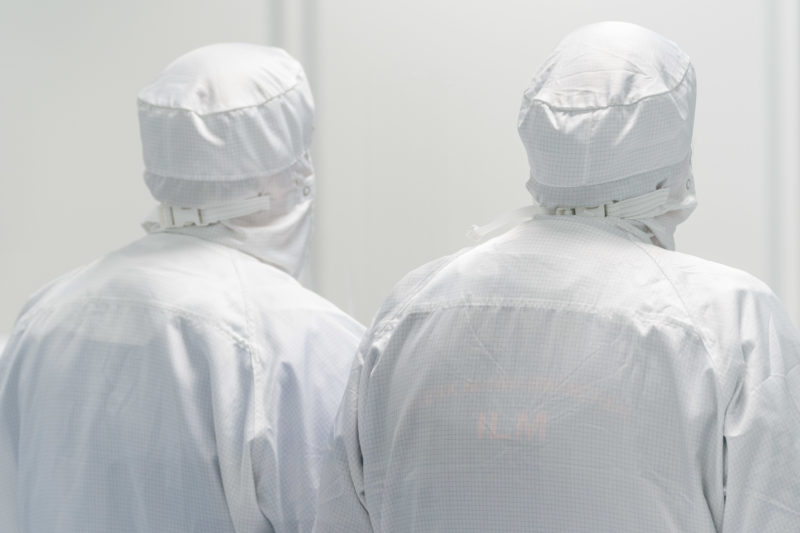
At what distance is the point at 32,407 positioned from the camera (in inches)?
62.2

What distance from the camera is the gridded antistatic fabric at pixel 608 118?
51.6 inches

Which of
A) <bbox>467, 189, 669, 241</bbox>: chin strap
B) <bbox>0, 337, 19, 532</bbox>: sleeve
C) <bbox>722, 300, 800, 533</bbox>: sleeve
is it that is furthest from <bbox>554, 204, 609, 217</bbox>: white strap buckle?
<bbox>0, 337, 19, 532</bbox>: sleeve

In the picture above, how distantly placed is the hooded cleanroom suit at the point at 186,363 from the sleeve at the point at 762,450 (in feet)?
1.97

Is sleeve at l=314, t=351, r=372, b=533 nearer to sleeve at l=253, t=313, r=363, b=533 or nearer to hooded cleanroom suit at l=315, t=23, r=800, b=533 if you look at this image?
hooded cleanroom suit at l=315, t=23, r=800, b=533

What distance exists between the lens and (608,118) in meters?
1.31

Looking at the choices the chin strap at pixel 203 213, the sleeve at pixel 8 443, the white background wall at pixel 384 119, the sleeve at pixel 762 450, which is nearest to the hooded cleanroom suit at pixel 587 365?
the sleeve at pixel 762 450

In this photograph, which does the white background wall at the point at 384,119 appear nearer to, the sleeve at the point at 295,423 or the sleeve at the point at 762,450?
the sleeve at the point at 295,423

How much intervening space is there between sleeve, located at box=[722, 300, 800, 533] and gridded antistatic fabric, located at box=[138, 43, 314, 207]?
32.5 inches

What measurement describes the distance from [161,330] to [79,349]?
0.13 metres

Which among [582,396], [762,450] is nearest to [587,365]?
[582,396]

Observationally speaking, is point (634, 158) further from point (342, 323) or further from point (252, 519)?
point (252, 519)

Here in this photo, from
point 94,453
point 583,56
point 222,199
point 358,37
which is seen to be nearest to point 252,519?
point 94,453

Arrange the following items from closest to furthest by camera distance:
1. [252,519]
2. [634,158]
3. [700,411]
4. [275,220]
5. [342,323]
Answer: [700,411]
[634,158]
[252,519]
[342,323]
[275,220]

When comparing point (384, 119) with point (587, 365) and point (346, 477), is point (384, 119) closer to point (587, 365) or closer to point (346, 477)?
point (346, 477)
